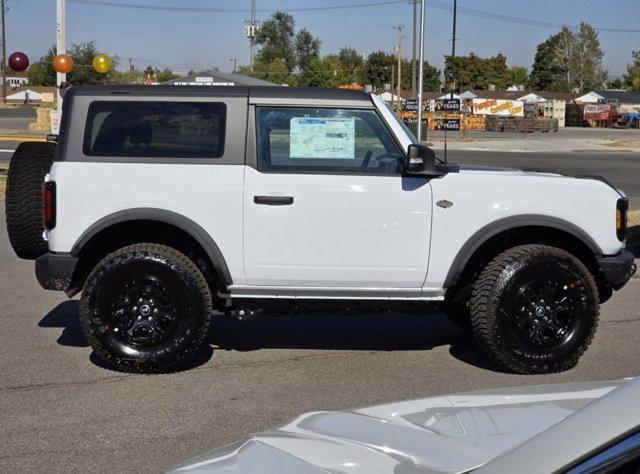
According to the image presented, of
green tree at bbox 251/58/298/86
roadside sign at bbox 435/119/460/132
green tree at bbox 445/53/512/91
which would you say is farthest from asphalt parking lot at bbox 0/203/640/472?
green tree at bbox 445/53/512/91

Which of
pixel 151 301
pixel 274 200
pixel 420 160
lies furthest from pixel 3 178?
pixel 420 160

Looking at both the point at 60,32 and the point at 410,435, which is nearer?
the point at 410,435

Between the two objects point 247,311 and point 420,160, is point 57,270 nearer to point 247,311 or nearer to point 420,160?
point 247,311

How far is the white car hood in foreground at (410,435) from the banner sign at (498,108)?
253 feet

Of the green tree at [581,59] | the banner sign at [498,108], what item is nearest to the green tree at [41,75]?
the banner sign at [498,108]

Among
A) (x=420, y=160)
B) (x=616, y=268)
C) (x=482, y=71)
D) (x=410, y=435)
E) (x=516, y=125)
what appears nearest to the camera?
(x=410, y=435)

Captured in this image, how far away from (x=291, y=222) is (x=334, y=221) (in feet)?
0.96

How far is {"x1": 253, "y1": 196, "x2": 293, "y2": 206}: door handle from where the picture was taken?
246 inches

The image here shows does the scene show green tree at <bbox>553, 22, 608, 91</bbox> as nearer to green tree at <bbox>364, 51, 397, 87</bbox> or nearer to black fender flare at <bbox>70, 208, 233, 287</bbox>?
green tree at <bbox>364, 51, 397, 87</bbox>

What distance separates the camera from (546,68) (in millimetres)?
150000

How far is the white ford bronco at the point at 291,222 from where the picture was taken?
6.22 meters

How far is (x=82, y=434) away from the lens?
16.7 ft

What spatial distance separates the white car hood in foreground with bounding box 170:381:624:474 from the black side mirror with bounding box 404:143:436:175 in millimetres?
3145

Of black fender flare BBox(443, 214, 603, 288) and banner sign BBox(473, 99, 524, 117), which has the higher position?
banner sign BBox(473, 99, 524, 117)
